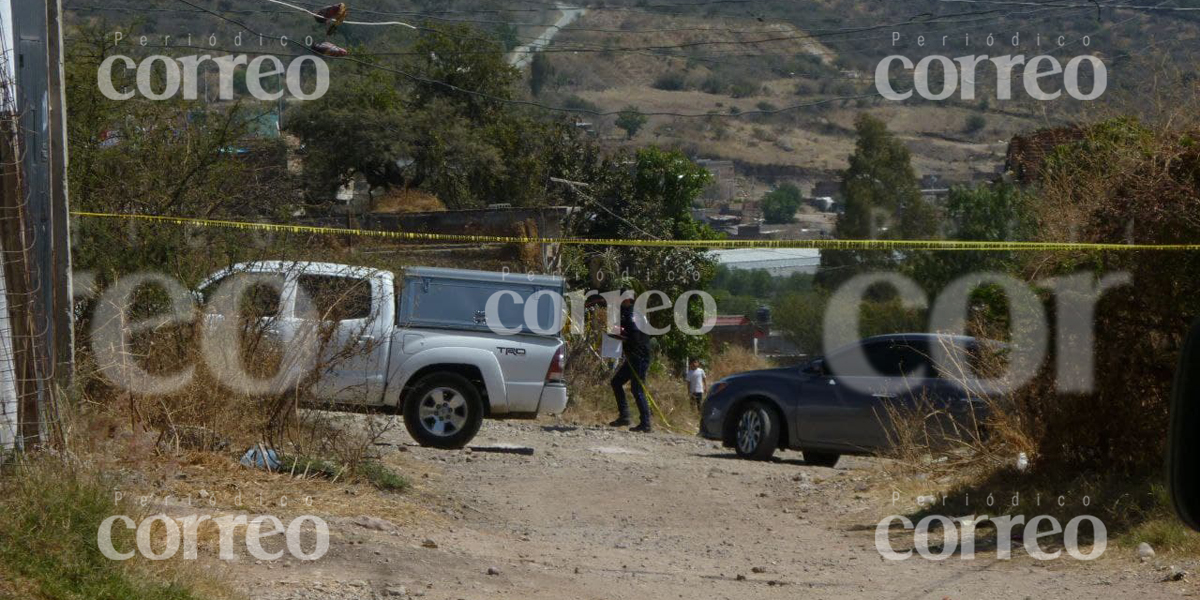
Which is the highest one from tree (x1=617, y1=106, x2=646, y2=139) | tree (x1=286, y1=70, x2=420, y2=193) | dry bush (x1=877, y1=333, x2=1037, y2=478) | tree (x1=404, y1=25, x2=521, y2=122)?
tree (x1=617, y1=106, x2=646, y2=139)

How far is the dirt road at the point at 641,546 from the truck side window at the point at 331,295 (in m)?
1.46

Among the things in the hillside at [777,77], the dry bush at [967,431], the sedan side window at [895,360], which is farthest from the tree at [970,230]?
the dry bush at [967,431]

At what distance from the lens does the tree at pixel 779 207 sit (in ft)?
209

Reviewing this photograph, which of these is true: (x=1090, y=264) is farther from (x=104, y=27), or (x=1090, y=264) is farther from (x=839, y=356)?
(x=104, y=27)

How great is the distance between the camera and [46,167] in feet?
25.1

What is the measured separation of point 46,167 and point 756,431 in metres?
7.60

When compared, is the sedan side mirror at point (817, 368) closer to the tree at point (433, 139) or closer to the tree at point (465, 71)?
the tree at point (433, 139)

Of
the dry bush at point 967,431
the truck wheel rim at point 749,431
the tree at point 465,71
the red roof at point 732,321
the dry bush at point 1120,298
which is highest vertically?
the tree at point 465,71

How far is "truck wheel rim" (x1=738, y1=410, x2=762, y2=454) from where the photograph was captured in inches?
510

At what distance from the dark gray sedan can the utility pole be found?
22.1 ft

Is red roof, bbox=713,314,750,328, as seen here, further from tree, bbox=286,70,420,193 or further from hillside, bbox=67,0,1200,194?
hillside, bbox=67,0,1200,194

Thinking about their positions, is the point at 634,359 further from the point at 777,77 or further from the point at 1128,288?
the point at 777,77

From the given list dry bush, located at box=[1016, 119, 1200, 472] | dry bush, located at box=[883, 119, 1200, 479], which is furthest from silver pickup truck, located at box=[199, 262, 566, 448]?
dry bush, located at box=[1016, 119, 1200, 472]

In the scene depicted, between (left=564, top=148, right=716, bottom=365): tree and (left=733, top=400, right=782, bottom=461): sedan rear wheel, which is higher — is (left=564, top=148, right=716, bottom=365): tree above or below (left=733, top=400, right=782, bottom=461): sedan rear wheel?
above
